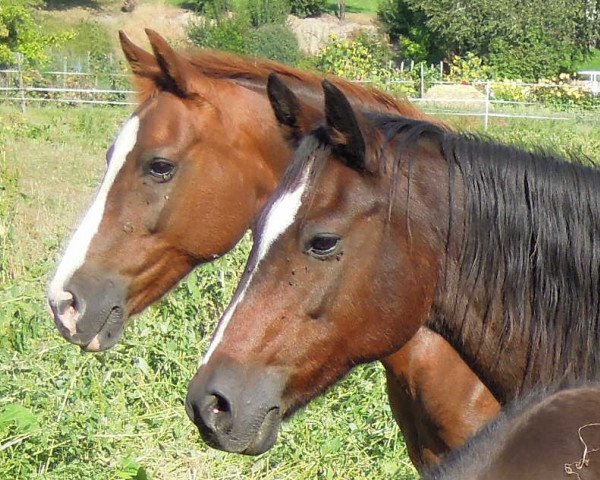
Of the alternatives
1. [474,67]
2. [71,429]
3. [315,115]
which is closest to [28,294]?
[71,429]

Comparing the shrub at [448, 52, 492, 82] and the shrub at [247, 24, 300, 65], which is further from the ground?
the shrub at [448, 52, 492, 82]

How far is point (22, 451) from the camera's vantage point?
4.28 metres

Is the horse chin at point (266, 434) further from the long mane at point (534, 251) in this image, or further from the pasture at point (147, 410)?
the pasture at point (147, 410)

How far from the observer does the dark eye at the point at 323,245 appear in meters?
2.45

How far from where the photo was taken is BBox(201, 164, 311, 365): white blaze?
2.45m

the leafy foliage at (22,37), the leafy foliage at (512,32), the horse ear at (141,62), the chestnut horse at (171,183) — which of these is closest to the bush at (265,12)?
the leafy foliage at (512,32)

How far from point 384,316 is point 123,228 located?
1469 millimetres

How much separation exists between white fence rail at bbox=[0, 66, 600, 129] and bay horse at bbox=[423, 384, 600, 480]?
54.1ft

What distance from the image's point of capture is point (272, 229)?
2459 mm

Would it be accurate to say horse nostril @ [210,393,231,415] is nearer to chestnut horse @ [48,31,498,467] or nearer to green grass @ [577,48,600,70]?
chestnut horse @ [48,31,498,467]

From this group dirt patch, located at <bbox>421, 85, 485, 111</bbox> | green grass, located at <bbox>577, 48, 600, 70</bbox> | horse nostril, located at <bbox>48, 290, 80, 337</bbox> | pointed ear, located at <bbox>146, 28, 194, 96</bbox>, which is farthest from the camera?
green grass, located at <bbox>577, 48, 600, 70</bbox>

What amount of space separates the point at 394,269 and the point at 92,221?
5.05ft

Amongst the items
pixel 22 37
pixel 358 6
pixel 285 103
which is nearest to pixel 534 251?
pixel 285 103

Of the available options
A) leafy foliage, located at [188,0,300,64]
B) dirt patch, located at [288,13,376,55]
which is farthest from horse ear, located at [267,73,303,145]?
dirt patch, located at [288,13,376,55]
